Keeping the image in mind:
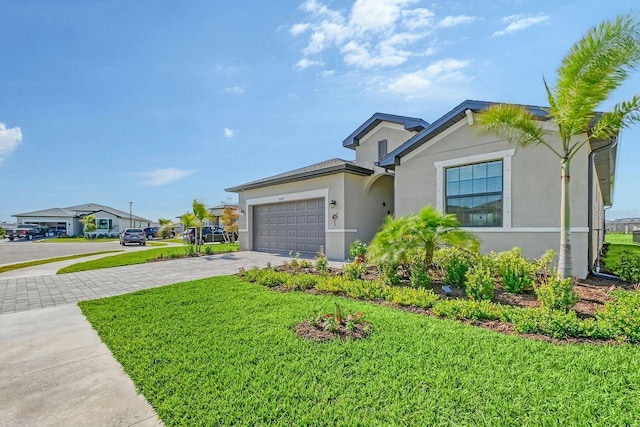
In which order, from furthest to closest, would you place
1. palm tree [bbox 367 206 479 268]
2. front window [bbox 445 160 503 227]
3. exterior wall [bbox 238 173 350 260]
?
exterior wall [bbox 238 173 350 260], front window [bbox 445 160 503 227], palm tree [bbox 367 206 479 268]

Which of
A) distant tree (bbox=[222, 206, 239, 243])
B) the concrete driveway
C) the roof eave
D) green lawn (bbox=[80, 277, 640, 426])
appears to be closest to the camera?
green lawn (bbox=[80, 277, 640, 426])

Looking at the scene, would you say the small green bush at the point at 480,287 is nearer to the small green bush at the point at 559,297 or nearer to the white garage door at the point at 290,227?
the small green bush at the point at 559,297

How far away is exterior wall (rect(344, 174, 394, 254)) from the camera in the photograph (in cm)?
1349

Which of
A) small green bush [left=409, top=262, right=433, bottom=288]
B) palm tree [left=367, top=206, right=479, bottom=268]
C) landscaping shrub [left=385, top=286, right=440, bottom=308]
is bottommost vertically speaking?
landscaping shrub [left=385, top=286, right=440, bottom=308]

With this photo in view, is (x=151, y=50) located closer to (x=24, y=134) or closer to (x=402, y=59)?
(x=402, y=59)

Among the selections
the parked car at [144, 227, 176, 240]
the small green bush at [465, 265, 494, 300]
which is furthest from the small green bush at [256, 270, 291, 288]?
the parked car at [144, 227, 176, 240]

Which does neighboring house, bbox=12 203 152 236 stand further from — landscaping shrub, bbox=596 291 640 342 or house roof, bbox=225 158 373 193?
landscaping shrub, bbox=596 291 640 342

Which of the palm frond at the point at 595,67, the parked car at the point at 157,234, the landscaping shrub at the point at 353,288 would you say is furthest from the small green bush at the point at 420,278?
the parked car at the point at 157,234

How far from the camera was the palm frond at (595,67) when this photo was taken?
17.8 feet

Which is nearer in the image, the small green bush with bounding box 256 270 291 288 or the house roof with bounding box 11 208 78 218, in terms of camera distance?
the small green bush with bounding box 256 270 291 288

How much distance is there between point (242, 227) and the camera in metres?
18.4

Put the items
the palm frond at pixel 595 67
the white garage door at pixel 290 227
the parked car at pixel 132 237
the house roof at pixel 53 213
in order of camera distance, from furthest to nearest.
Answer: the house roof at pixel 53 213
the parked car at pixel 132 237
the white garage door at pixel 290 227
the palm frond at pixel 595 67

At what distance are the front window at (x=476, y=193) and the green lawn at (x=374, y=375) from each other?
599cm

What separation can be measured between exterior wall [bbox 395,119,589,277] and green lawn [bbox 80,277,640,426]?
548 centimetres
